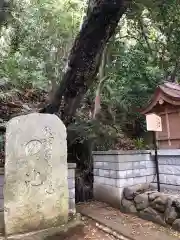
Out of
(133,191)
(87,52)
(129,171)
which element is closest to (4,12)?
(87,52)

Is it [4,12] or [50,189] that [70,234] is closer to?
[50,189]

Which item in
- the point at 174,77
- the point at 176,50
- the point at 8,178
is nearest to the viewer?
the point at 8,178

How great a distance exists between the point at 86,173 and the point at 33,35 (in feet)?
19.8

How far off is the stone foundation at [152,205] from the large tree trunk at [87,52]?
238 cm

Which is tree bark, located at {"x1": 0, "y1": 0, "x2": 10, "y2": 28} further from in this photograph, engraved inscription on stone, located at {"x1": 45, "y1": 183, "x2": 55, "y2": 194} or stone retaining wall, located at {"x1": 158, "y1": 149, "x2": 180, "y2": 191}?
stone retaining wall, located at {"x1": 158, "y1": 149, "x2": 180, "y2": 191}

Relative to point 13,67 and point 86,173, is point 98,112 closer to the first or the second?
point 86,173

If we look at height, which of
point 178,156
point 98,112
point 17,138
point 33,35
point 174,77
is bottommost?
point 178,156

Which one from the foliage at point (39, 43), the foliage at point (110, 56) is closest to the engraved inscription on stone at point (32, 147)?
the foliage at point (110, 56)

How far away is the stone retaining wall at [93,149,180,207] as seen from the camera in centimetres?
559

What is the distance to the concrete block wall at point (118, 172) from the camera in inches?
220

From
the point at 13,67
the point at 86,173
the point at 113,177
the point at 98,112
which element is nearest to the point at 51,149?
the point at 113,177

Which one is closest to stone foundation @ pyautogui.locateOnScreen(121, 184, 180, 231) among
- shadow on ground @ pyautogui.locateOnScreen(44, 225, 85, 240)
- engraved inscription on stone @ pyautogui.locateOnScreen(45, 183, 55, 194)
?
shadow on ground @ pyautogui.locateOnScreen(44, 225, 85, 240)

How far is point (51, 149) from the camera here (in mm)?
4273

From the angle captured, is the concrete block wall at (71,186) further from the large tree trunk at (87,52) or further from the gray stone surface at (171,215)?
the gray stone surface at (171,215)
